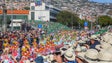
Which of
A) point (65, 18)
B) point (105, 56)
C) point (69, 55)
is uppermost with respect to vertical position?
point (105, 56)

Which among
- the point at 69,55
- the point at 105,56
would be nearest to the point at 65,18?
the point at 69,55

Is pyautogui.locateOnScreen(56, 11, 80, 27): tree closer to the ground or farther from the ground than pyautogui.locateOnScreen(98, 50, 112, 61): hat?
closer to the ground

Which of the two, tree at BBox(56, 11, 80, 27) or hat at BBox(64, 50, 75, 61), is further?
tree at BBox(56, 11, 80, 27)

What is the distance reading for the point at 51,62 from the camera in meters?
6.86

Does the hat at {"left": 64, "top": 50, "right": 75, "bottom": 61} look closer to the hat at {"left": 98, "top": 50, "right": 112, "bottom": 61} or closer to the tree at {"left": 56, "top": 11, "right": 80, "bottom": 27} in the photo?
the hat at {"left": 98, "top": 50, "right": 112, "bottom": 61}

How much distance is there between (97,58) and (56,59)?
3.76 ft

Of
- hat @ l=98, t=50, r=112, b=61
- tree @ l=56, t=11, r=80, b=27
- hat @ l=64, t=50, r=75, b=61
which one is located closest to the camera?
hat @ l=98, t=50, r=112, b=61

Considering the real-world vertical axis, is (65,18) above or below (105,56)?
below

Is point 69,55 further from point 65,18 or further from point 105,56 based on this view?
point 65,18

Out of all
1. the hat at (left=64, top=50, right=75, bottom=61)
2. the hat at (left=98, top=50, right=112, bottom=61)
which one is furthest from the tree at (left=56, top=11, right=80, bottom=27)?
the hat at (left=98, top=50, right=112, bottom=61)

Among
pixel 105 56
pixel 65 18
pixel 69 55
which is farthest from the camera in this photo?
pixel 65 18

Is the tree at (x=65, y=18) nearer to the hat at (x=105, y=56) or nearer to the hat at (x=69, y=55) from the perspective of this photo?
the hat at (x=69, y=55)

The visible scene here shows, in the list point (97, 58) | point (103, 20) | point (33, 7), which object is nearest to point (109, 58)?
point (97, 58)

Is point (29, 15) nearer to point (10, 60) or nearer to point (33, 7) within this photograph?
point (33, 7)
